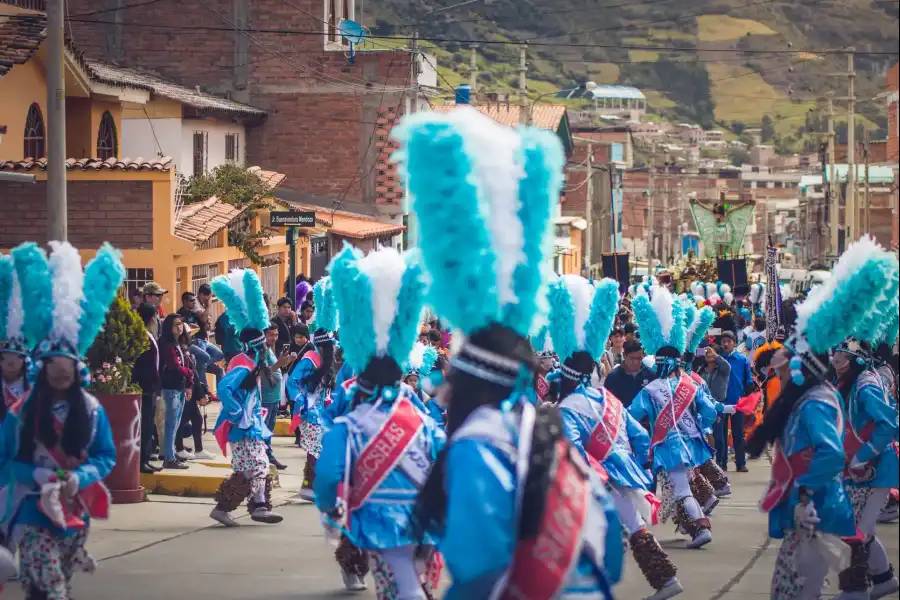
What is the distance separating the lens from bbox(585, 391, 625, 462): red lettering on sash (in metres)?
9.97

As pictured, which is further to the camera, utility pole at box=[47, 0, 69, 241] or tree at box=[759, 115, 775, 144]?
tree at box=[759, 115, 775, 144]

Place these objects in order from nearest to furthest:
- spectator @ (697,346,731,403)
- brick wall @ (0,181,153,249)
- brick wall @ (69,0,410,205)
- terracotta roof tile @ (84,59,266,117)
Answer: spectator @ (697,346,731,403) < brick wall @ (0,181,153,249) < terracotta roof tile @ (84,59,266,117) < brick wall @ (69,0,410,205)

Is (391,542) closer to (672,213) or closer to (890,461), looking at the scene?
(890,461)

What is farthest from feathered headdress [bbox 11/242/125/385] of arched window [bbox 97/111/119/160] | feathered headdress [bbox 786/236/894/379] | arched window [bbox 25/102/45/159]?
arched window [bbox 97/111/119/160]

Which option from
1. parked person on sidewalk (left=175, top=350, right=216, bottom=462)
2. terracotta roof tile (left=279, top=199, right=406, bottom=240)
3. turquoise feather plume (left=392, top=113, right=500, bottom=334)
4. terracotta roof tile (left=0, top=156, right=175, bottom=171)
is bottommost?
parked person on sidewalk (left=175, top=350, right=216, bottom=462)

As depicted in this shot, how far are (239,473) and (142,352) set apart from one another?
6.65 ft

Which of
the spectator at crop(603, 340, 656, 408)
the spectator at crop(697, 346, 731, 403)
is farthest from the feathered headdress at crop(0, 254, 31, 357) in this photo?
the spectator at crop(697, 346, 731, 403)

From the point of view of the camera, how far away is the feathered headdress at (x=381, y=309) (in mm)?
8594

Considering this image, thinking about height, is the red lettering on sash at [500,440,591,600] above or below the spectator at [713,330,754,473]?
above

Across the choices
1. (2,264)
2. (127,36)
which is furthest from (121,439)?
(127,36)

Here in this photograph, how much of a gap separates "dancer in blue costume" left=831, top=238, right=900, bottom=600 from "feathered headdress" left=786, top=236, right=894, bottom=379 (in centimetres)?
41

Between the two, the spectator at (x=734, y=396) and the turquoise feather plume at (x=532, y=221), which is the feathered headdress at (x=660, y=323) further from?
the turquoise feather plume at (x=532, y=221)

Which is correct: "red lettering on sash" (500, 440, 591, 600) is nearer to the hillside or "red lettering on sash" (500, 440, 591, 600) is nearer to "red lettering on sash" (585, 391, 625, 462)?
the hillside

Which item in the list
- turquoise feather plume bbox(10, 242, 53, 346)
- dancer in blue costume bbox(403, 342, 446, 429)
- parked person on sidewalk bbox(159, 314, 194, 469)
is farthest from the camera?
parked person on sidewalk bbox(159, 314, 194, 469)
